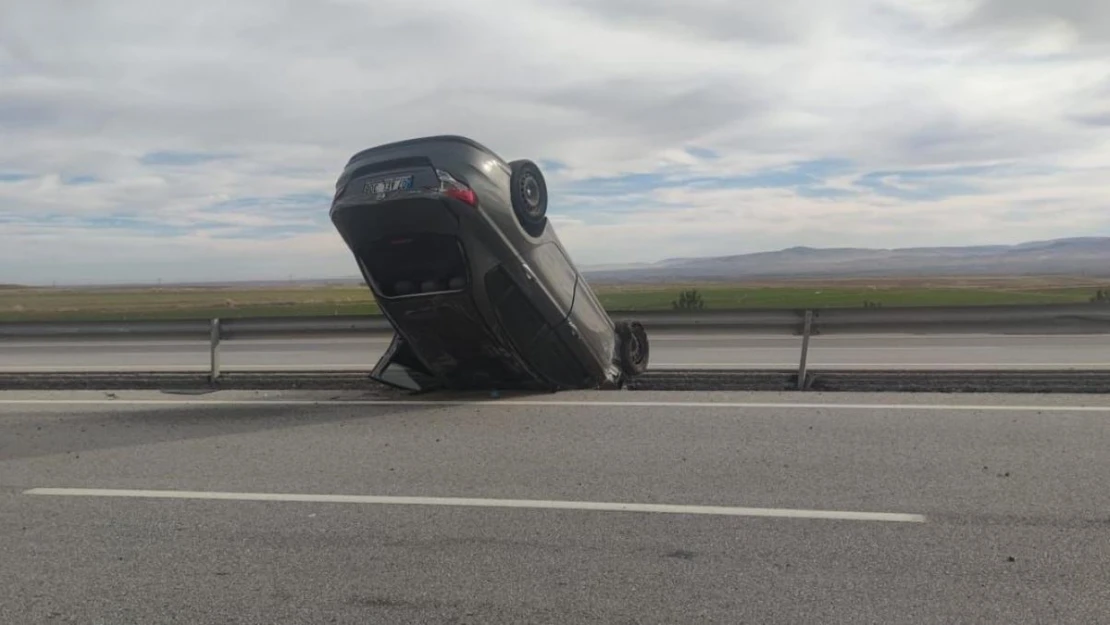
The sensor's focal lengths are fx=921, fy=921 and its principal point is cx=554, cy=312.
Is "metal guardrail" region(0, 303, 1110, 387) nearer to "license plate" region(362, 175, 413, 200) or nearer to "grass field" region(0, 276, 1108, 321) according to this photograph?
"grass field" region(0, 276, 1108, 321)

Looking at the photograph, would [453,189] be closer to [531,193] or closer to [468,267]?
[468,267]

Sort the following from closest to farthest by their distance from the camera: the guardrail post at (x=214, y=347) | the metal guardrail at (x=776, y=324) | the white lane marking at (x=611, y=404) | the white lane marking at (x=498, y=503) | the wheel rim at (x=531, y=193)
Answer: the white lane marking at (x=498, y=503), the white lane marking at (x=611, y=404), the wheel rim at (x=531, y=193), the metal guardrail at (x=776, y=324), the guardrail post at (x=214, y=347)

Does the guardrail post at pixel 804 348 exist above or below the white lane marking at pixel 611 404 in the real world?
above

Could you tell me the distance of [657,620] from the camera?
3.76 m

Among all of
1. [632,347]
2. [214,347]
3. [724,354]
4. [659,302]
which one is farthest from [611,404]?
[659,302]

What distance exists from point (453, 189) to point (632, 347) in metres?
3.29

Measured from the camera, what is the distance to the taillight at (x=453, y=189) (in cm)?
724

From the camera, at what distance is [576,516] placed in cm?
511

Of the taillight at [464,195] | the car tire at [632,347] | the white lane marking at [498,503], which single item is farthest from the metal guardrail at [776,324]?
the white lane marking at [498,503]

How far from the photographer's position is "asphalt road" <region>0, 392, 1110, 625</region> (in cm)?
397

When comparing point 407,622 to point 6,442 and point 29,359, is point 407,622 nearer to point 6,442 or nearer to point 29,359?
point 6,442

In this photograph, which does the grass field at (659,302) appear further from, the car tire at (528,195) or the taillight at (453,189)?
the taillight at (453,189)

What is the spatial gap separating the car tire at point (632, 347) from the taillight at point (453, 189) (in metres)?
2.96

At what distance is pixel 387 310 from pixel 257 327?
3.81 m
